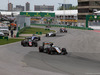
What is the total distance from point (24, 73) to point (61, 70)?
2619 millimetres

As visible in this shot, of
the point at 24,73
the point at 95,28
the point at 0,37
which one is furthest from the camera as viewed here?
the point at 95,28

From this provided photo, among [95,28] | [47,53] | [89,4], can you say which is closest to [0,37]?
[47,53]

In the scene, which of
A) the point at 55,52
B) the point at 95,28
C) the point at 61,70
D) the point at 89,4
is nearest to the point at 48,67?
the point at 61,70

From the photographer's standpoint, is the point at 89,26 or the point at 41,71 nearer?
the point at 41,71

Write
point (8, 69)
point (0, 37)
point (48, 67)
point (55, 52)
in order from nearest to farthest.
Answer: point (8, 69), point (48, 67), point (55, 52), point (0, 37)

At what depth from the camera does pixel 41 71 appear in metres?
15.5

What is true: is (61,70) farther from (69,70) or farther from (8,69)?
(8,69)

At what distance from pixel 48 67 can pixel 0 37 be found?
2566 centimetres

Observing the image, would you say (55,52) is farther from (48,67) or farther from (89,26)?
(89,26)

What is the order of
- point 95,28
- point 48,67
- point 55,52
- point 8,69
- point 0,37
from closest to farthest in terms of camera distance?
point 8,69 < point 48,67 < point 55,52 < point 0,37 < point 95,28

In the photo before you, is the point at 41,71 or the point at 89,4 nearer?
the point at 41,71

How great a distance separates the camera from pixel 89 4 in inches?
4377

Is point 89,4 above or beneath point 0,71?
above

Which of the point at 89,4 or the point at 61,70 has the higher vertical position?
the point at 89,4
